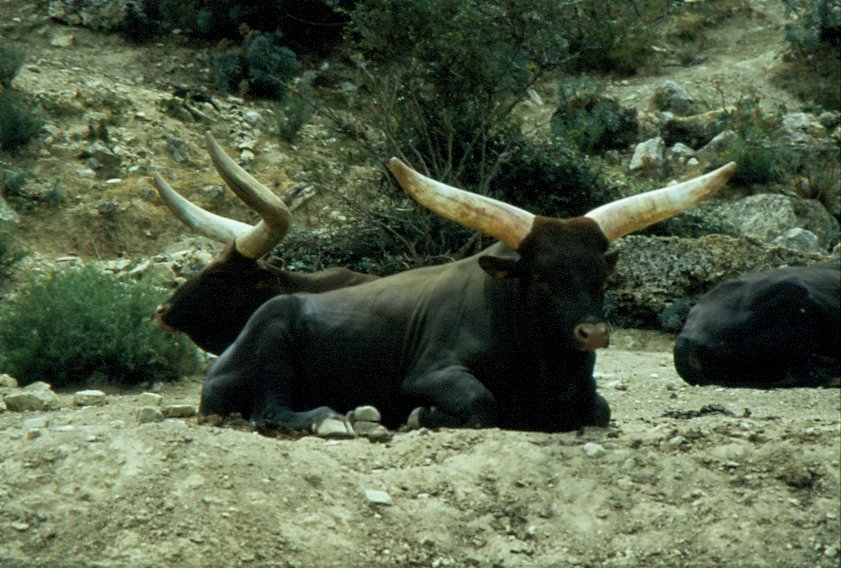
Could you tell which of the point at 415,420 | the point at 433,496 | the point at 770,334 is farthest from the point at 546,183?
the point at 433,496

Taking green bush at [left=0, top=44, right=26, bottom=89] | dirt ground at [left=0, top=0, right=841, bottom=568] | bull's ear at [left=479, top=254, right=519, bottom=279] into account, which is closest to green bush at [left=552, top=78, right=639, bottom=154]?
green bush at [left=0, top=44, right=26, bottom=89]

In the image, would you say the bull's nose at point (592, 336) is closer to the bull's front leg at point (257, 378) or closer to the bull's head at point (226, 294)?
the bull's front leg at point (257, 378)

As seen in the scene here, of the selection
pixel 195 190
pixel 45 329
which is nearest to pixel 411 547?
pixel 45 329

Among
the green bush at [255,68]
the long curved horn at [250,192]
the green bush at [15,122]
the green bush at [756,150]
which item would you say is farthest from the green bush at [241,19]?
the long curved horn at [250,192]

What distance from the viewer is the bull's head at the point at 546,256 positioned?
839 centimetres

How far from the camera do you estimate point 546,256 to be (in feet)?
27.9

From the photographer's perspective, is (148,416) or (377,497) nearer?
(377,497)

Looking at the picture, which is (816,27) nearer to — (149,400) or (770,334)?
(770,334)

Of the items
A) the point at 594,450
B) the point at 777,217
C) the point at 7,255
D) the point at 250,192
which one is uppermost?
the point at 594,450

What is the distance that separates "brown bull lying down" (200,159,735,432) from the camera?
8.48 metres

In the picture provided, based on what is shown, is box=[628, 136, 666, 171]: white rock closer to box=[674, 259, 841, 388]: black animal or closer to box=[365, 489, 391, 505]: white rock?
box=[674, 259, 841, 388]: black animal

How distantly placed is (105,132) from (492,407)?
12.5 meters

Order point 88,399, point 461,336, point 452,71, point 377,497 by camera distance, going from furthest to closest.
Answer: point 452,71 < point 88,399 < point 461,336 < point 377,497

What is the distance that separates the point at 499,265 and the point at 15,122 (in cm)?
1210
